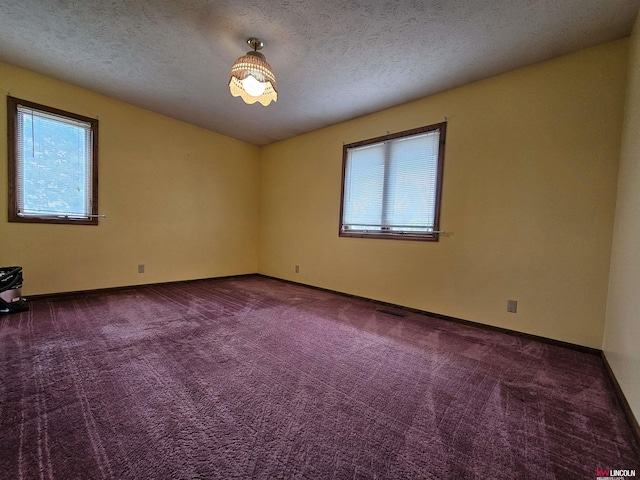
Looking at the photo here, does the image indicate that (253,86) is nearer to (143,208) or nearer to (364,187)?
(364,187)

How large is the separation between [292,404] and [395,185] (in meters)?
2.90

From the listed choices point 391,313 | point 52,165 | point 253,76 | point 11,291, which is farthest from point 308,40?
point 11,291

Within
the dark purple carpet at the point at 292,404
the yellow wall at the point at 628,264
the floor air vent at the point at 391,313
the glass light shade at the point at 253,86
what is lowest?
the floor air vent at the point at 391,313

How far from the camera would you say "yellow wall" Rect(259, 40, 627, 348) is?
2.20 m

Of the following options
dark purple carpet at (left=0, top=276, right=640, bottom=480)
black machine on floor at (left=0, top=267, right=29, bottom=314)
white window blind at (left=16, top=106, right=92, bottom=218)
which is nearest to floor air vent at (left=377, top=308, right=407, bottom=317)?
dark purple carpet at (left=0, top=276, right=640, bottom=480)

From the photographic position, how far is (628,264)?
1665 millimetres

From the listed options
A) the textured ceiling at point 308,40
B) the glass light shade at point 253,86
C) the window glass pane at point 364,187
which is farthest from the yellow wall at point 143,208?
the glass light shade at point 253,86

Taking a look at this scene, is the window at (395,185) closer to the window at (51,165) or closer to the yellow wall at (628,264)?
the yellow wall at (628,264)

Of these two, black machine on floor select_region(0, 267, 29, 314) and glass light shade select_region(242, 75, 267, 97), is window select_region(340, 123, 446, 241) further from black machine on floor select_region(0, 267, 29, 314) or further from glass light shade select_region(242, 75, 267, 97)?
black machine on floor select_region(0, 267, 29, 314)

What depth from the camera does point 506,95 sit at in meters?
2.64

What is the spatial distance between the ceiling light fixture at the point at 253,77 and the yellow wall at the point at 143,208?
7.91ft

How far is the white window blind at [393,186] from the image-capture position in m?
3.16

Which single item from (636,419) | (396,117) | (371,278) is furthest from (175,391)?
(396,117)

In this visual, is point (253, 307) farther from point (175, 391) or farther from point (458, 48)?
point (458, 48)
